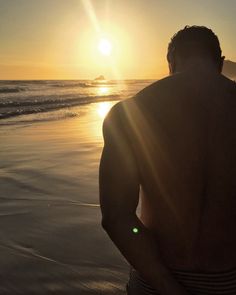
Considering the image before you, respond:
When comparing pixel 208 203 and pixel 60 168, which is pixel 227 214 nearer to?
pixel 208 203

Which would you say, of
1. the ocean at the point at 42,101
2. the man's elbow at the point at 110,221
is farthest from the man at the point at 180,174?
the ocean at the point at 42,101

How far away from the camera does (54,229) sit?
18.2ft

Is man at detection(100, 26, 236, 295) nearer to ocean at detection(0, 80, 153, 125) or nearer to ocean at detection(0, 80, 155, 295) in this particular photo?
ocean at detection(0, 80, 155, 295)

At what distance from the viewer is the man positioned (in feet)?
6.13

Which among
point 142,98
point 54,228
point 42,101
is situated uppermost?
point 142,98


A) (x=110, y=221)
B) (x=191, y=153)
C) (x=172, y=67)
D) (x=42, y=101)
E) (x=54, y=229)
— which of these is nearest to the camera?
(x=191, y=153)

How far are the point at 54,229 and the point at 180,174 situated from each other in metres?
3.91

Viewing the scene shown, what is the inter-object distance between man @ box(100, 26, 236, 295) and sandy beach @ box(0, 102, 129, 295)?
2.14 m

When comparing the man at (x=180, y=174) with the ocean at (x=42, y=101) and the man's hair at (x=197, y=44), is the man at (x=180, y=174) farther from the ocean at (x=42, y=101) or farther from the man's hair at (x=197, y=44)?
the ocean at (x=42, y=101)

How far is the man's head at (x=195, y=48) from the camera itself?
1993 millimetres

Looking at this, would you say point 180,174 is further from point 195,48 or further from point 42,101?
point 42,101

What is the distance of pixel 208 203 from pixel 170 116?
39cm

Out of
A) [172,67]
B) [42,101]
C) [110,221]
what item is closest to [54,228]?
[110,221]

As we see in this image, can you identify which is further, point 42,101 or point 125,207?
point 42,101
